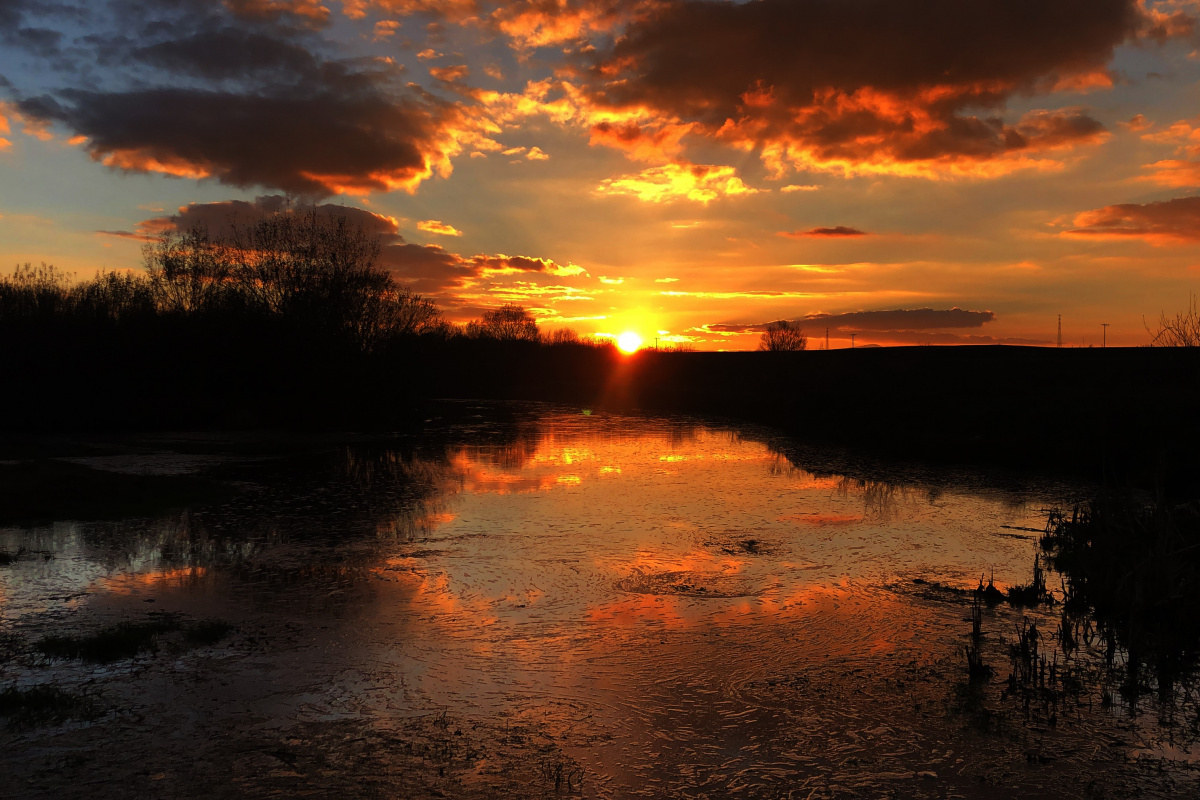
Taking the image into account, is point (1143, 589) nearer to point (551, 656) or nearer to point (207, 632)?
point (551, 656)

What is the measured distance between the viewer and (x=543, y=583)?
10.1 metres

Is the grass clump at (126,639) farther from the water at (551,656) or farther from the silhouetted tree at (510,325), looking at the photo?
the silhouetted tree at (510,325)

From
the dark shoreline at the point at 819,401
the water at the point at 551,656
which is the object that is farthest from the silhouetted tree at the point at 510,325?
the water at the point at 551,656

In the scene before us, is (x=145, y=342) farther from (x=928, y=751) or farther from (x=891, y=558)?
(x=928, y=751)

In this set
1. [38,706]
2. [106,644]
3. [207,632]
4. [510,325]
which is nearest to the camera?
[38,706]

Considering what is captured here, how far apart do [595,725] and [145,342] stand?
118ft

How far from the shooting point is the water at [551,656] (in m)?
5.33

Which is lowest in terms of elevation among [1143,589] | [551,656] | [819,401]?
[551,656]

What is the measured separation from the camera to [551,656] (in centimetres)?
749

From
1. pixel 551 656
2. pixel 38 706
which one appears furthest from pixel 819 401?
pixel 38 706

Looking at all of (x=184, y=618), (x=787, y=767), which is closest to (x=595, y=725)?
(x=787, y=767)

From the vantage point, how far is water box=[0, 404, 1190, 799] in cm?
533

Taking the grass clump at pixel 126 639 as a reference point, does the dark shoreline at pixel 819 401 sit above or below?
above

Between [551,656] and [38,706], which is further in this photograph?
[551,656]
